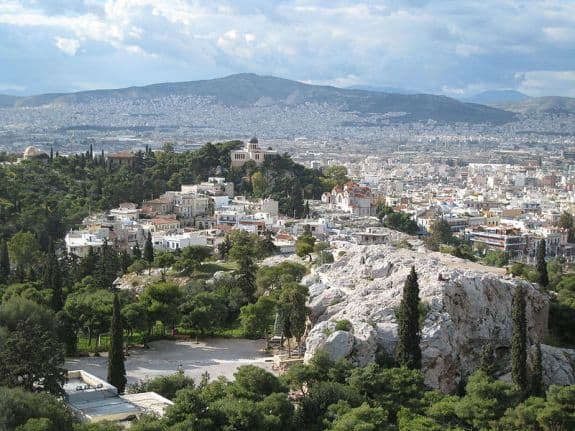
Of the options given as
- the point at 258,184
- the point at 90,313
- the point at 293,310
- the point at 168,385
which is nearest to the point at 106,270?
the point at 90,313

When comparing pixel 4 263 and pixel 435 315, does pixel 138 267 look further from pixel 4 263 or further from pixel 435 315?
pixel 435 315

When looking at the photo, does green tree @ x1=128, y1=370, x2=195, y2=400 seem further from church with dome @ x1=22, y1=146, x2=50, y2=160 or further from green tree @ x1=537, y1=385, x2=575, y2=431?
church with dome @ x1=22, y1=146, x2=50, y2=160

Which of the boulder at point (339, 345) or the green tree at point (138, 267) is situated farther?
the green tree at point (138, 267)

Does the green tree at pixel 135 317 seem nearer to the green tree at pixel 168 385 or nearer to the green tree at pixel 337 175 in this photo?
the green tree at pixel 168 385

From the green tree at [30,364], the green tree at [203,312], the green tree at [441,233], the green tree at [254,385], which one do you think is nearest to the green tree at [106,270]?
the green tree at [203,312]

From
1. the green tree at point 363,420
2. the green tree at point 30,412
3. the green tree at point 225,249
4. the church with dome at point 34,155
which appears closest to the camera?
the green tree at point 30,412

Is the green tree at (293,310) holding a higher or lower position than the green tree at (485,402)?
higher

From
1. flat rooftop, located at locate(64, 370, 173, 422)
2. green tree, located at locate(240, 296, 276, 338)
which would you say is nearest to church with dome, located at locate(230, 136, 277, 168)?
green tree, located at locate(240, 296, 276, 338)

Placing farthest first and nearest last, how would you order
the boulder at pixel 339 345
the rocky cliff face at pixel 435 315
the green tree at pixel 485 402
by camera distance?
1. the rocky cliff face at pixel 435 315
2. the boulder at pixel 339 345
3. the green tree at pixel 485 402
